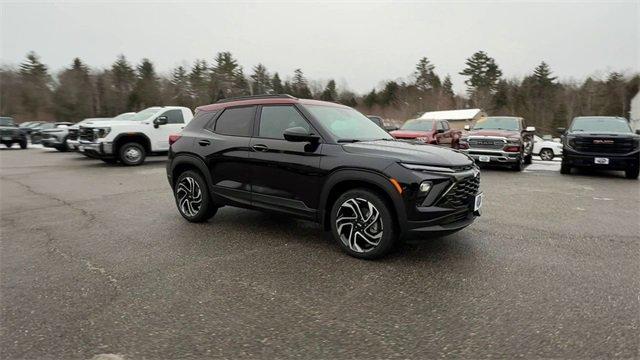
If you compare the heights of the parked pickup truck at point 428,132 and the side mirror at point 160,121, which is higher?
the side mirror at point 160,121

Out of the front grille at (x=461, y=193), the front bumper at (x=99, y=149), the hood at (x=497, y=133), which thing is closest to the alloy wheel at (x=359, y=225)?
the front grille at (x=461, y=193)

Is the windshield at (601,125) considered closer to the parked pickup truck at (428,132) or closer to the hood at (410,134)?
the parked pickup truck at (428,132)

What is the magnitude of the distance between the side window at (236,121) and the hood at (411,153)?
1.50 meters

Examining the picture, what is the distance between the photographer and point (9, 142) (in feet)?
75.4

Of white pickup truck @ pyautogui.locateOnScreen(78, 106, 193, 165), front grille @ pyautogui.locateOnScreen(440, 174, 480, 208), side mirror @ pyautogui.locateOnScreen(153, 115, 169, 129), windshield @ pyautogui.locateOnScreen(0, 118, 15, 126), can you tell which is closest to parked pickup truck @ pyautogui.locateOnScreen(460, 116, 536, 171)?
front grille @ pyautogui.locateOnScreen(440, 174, 480, 208)

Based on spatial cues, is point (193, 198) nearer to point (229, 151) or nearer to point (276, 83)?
point (229, 151)

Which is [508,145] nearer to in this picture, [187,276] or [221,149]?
[221,149]

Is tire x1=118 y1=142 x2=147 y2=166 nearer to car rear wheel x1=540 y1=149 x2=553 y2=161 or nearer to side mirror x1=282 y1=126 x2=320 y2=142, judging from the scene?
side mirror x1=282 y1=126 x2=320 y2=142

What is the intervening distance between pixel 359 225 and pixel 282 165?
117 cm

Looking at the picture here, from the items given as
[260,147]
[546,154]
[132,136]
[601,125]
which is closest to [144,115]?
[132,136]

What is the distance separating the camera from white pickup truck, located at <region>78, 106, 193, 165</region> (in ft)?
41.8

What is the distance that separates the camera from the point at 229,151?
4.95m

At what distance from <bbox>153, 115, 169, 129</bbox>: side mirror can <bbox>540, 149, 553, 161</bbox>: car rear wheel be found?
18494 millimetres

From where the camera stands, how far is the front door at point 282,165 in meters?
4.23
